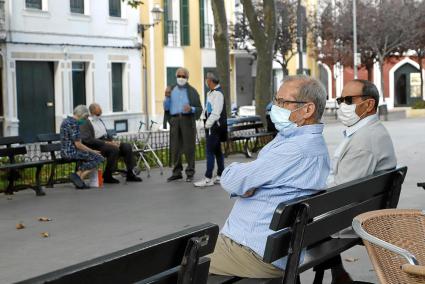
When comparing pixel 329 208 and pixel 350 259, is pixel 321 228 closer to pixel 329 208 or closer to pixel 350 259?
pixel 329 208

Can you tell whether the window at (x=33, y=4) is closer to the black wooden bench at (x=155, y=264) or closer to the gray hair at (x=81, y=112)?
the gray hair at (x=81, y=112)

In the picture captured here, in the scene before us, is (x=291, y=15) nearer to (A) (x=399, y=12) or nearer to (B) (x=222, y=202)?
(A) (x=399, y=12)

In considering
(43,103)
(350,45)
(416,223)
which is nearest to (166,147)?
(43,103)

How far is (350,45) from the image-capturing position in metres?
50.7

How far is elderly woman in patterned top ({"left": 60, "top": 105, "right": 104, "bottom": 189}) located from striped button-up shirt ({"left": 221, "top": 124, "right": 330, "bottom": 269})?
9016mm

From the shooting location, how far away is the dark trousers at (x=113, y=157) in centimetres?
1434

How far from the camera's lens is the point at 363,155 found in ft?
19.8

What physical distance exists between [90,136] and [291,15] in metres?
33.1

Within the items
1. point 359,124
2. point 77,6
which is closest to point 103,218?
point 359,124

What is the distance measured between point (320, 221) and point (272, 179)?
0.48 meters

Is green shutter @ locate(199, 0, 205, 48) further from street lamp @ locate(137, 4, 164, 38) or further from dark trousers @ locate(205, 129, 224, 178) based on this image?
dark trousers @ locate(205, 129, 224, 178)

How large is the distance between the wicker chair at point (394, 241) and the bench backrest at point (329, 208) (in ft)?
1.89

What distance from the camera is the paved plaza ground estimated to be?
795 cm

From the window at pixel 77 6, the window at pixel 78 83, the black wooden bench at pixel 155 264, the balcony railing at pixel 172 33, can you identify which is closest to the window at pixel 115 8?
the window at pixel 77 6
